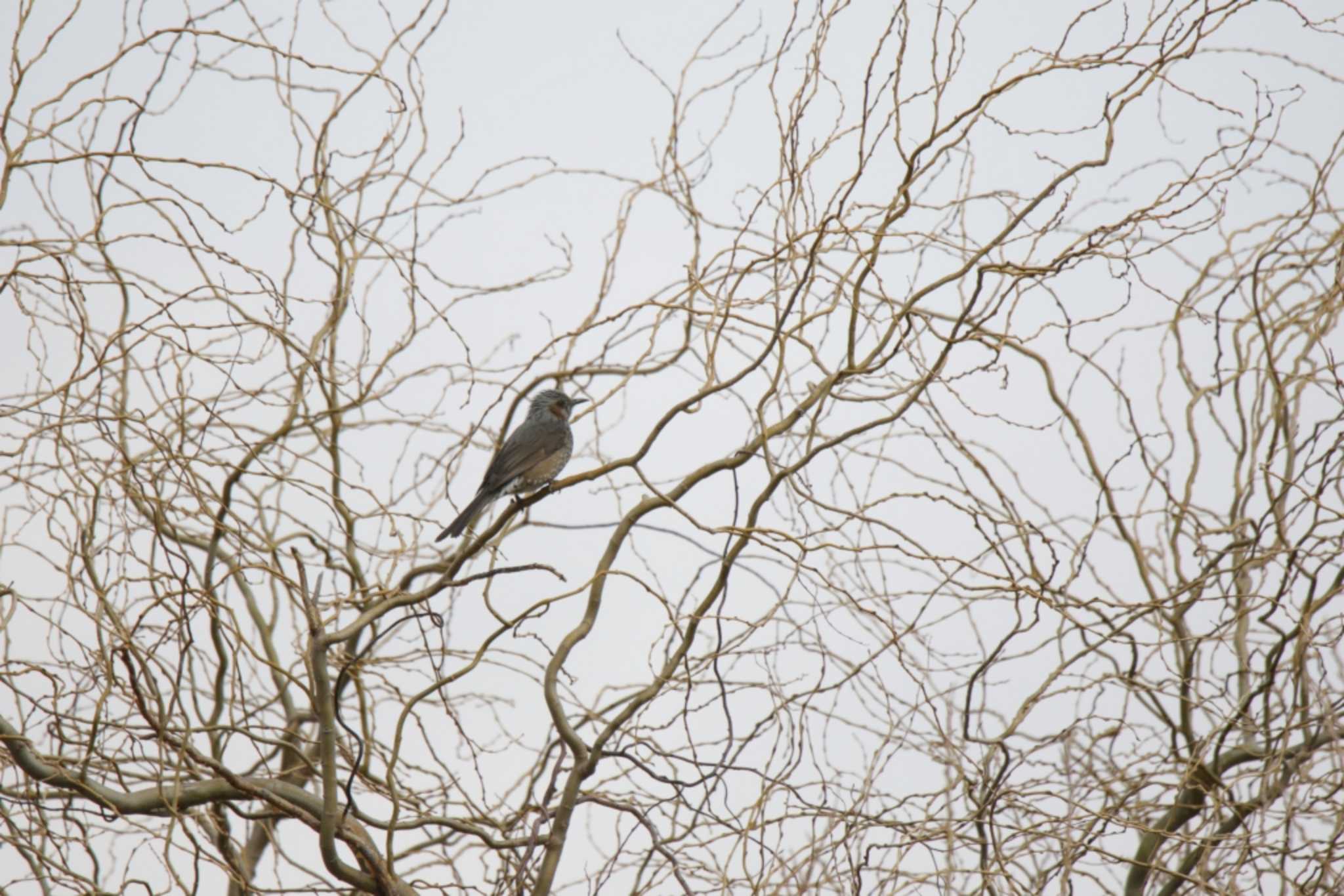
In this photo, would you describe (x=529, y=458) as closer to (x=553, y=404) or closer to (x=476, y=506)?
(x=476, y=506)

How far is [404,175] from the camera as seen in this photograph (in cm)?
526

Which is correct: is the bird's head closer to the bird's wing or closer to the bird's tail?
the bird's wing

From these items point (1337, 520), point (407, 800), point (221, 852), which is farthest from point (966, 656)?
point (221, 852)

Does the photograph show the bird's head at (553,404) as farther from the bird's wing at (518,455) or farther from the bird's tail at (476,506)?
the bird's tail at (476,506)

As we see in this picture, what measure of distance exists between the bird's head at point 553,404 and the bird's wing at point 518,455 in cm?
28

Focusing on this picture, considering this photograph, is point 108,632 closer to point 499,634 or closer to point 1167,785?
point 499,634

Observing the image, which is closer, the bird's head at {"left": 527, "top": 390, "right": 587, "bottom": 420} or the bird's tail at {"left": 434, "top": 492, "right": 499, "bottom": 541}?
the bird's tail at {"left": 434, "top": 492, "right": 499, "bottom": 541}

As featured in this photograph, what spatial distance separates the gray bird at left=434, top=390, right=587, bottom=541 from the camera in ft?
19.1

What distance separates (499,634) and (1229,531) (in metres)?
2.75

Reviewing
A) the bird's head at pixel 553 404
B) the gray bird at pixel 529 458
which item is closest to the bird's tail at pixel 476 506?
the gray bird at pixel 529 458

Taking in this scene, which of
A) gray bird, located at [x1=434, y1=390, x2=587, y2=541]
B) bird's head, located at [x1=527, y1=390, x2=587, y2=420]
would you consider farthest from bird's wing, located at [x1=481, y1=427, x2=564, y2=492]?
bird's head, located at [x1=527, y1=390, x2=587, y2=420]

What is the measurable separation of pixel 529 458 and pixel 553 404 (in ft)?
2.49

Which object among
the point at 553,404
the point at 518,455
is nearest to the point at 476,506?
A: the point at 518,455

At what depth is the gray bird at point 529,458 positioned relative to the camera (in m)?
5.82
